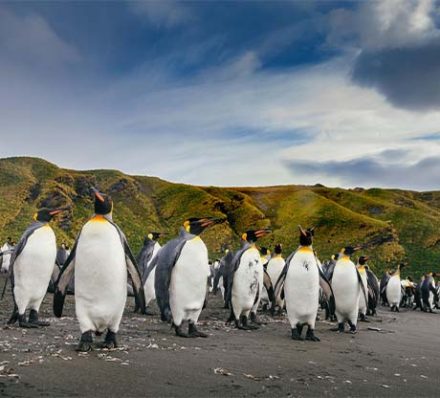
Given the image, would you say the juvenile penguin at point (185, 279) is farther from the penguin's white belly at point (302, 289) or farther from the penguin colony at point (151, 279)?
the penguin's white belly at point (302, 289)

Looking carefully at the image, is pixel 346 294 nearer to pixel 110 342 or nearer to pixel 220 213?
pixel 110 342

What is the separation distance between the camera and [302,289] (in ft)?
25.5

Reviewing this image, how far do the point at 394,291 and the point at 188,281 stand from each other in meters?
13.9

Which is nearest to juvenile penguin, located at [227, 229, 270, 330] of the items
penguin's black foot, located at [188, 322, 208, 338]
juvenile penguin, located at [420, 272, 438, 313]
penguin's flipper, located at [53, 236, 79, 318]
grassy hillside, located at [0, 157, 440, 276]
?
penguin's black foot, located at [188, 322, 208, 338]

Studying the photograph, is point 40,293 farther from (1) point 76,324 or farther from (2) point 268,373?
(2) point 268,373

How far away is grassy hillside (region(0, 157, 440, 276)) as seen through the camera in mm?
42031

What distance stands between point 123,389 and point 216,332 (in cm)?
408

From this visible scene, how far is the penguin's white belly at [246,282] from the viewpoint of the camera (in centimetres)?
858

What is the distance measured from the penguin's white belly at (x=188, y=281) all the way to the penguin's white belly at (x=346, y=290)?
320 centimetres

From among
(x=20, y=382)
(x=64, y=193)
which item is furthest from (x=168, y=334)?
(x=64, y=193)

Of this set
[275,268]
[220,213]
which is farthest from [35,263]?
[220,213]

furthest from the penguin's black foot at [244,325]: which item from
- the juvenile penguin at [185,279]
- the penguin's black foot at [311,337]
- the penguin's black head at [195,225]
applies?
the penguin's black head at [195,225]

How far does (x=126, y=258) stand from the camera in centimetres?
566

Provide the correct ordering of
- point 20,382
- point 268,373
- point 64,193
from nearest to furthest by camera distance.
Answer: point 20,382
point 268,373
point 64,193
